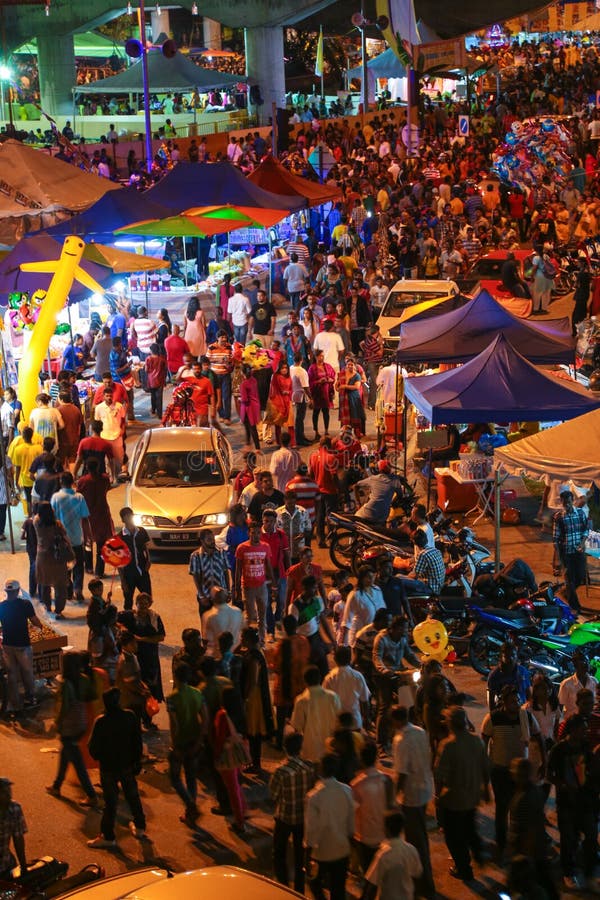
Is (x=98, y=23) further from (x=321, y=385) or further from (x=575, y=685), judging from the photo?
(x=575, y=685)

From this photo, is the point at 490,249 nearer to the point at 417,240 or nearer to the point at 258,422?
the point at 417,240

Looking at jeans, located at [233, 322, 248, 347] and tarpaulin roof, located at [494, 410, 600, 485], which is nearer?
tarpaulin roof, located at [494, 410, 600, 485]

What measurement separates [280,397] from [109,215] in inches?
255

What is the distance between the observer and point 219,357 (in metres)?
21.0

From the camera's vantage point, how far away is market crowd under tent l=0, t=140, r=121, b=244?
25359mm

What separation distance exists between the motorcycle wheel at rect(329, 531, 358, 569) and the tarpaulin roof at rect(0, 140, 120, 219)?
12674 millimetres

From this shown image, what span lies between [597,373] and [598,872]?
11.5 m

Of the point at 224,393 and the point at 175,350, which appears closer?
the point at 224,393

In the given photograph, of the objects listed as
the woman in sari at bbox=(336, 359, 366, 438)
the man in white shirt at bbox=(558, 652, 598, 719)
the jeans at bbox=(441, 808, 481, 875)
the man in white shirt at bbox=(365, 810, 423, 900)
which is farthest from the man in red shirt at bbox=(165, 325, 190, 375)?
the man in white shirt at bbox=(365, 810, 423, 900)

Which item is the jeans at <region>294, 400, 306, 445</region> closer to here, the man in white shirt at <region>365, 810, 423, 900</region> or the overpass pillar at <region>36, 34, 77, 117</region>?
the man in white shirt at <region>365, 810, 423, 900</region>

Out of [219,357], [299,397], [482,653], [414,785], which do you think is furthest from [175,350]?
[414,785]

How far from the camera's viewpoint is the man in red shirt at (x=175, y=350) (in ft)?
74.1

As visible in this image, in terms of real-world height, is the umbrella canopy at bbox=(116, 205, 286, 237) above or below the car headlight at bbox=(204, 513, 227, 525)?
above

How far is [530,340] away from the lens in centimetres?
1752
